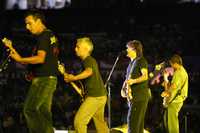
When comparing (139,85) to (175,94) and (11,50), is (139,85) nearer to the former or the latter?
(175,94)

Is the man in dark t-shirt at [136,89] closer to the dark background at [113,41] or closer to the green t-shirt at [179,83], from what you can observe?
the green t-shirt at [179,83]

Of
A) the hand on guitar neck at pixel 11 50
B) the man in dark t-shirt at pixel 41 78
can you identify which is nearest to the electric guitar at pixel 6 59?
the hand on guitar neck at pixel 11 50

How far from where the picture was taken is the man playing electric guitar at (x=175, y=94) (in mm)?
7691

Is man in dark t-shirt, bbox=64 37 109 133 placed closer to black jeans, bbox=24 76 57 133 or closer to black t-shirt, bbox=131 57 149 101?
black jeans, bbox=24 76 57 133

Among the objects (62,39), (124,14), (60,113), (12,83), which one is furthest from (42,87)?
(124,14)

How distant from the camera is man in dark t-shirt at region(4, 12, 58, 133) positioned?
5.79 metres

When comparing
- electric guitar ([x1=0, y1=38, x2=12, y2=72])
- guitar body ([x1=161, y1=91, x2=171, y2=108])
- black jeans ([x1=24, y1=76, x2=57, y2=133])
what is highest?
electric guitar ([x1=0, y1=38, x2=12, y2=72])

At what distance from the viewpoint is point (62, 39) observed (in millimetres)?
15023

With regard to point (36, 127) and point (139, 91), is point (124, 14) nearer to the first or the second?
point (139, 91)

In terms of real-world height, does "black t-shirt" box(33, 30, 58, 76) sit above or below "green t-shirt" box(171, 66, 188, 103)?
above

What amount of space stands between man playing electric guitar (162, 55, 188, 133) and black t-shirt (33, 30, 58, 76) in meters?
2.35

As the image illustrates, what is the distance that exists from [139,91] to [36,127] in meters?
1.76

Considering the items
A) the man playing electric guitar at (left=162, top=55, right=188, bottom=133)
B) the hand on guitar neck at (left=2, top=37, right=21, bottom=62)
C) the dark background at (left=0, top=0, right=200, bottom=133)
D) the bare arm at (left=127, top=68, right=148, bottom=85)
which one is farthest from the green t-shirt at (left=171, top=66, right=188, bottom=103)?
the hand on guitar neck at (left=2, top=37, right=21, bottom=62)

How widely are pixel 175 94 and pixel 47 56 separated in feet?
8.51
